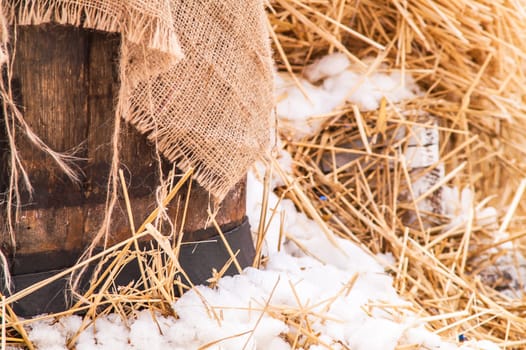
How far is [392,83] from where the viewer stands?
1.98 m

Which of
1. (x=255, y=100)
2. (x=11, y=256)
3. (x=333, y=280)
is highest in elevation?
(x=255, y=100)

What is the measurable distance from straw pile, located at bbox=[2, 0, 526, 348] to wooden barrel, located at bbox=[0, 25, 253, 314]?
0.73 m

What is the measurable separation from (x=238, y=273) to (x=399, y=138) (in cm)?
89

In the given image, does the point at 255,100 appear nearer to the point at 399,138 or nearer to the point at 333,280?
the point at 333,280

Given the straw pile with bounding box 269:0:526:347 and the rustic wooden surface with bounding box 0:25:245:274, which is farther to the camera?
the straw pile with bounding box 269:0:526:347

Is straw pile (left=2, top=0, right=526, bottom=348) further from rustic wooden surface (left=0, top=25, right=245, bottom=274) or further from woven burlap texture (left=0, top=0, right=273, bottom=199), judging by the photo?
rustic wooden surface (left=0, top=25, right=245, bottom=274)

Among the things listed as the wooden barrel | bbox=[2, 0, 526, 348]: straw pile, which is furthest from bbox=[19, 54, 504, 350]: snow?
bbox=[2, 0, 526, 348]: straw pile

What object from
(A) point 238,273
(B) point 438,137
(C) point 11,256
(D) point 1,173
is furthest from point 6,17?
(B) point 438,137

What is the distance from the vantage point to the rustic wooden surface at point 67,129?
0.96 m

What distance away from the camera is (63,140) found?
100 centimetres

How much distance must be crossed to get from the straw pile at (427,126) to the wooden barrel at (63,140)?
73 cm

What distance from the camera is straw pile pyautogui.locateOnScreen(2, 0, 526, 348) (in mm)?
1810

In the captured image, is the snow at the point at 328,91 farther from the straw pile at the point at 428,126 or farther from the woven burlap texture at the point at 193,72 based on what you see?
the woven burlap texture at the point at 193,72

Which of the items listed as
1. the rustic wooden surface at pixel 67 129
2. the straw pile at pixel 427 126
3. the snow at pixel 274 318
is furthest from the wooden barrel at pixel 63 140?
the straw pile at pixel 427 126
